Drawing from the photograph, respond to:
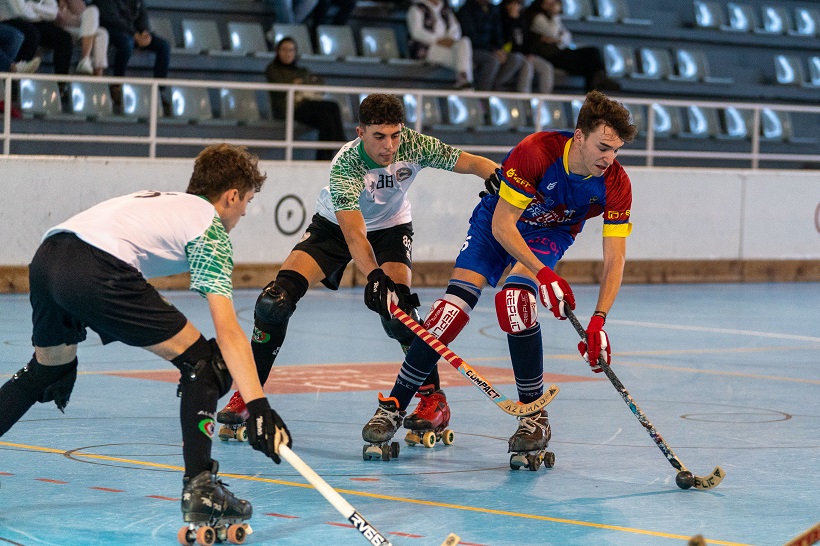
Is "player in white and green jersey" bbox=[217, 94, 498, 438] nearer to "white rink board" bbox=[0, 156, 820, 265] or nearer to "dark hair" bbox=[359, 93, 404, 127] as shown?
"dark hair" bbox=[359, 93, 404, 127]

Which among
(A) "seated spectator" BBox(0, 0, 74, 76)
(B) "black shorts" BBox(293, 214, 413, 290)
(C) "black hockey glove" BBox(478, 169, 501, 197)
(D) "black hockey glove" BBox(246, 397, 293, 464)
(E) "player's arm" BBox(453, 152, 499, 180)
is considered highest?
(A) "seated spectator" BBox(0, 0, 74, 76)

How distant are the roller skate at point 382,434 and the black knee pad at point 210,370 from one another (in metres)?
1.52

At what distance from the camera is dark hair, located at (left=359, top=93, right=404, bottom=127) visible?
5938 mm

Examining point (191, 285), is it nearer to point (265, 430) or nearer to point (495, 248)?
point (265, 430)

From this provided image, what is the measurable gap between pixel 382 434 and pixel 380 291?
65cm

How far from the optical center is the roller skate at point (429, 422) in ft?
20.1

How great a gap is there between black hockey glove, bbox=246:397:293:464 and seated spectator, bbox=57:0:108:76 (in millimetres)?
9823

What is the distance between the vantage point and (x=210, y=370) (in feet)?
14.2

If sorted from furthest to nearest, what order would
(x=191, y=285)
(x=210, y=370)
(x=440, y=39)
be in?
(x=440, y=39) → (x=210, y=370) → (x=191, y=285)

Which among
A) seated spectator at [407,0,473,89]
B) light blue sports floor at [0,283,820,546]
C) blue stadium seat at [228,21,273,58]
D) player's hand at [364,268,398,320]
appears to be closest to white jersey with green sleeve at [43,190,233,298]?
light blue sports floor at [0,283,820,546]

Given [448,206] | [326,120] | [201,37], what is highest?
[201,37]

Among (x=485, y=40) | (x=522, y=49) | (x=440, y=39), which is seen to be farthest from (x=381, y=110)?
(x=522, y=49)

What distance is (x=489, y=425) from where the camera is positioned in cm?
671

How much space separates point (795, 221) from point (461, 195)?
4.59 metres
